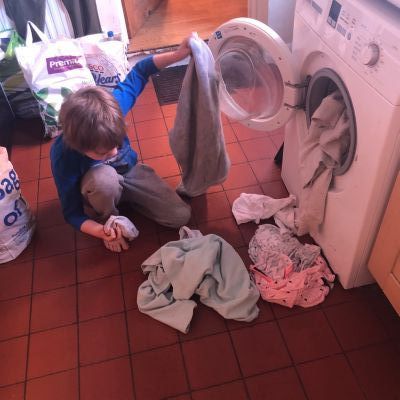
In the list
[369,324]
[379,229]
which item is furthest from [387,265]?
[369,324]

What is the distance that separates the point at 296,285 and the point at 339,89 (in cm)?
58

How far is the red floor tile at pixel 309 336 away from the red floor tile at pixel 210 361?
0.17 m

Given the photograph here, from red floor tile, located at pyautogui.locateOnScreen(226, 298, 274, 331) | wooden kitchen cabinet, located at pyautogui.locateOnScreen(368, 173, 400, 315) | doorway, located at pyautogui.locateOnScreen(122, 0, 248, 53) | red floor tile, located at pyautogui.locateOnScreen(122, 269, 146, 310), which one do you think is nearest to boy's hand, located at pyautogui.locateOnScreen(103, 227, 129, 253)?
red floor tile, located at pyautogui.locateOnScreen(122, 269, 146, 310)

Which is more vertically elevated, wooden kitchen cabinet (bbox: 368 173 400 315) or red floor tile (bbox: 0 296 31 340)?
wooden kitchen cabinet (bbox: 368 173 400 315)

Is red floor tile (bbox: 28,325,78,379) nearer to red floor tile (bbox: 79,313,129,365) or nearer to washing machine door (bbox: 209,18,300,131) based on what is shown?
red floor tile (bbox: 79,313,129,365)

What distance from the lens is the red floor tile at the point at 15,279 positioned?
137 cm

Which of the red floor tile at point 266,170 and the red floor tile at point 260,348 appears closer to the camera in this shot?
the red floor tile at point 260,348

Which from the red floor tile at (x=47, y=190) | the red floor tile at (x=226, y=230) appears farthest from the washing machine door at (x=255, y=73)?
the red floor tile at (x=47, y=190)

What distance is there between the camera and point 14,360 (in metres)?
1.20

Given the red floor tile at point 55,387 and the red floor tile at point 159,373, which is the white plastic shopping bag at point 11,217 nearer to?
the red floor tile at point 55,387

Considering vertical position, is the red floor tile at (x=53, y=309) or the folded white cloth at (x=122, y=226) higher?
the folded white cloth at (x=122, y=226)

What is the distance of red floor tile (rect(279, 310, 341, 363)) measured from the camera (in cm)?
116

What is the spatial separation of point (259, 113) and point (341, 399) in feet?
3.02

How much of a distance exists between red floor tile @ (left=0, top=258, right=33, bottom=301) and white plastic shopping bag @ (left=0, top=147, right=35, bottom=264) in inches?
1.6
